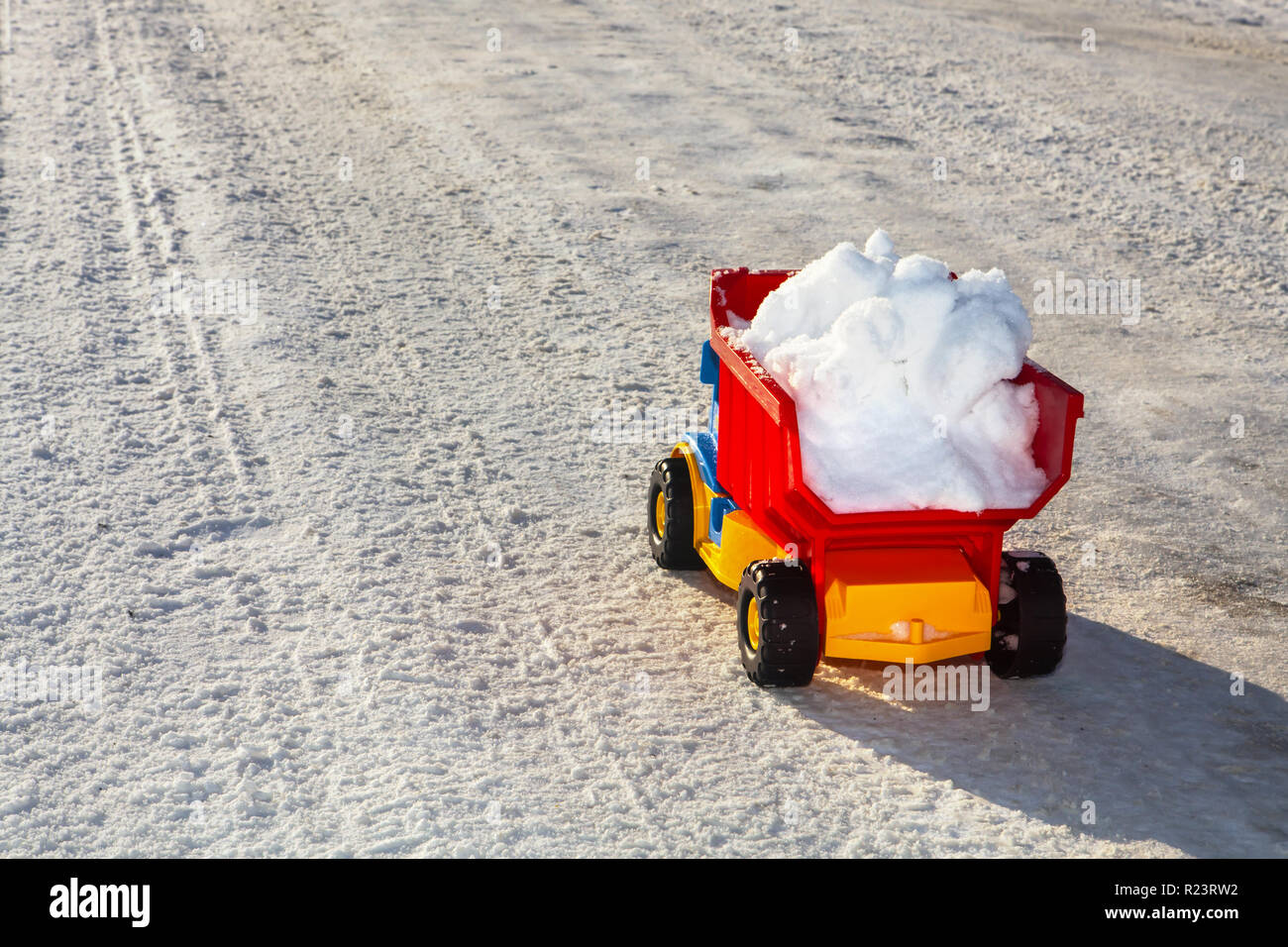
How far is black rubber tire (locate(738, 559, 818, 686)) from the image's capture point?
165 inches

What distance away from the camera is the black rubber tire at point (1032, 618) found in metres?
4.27

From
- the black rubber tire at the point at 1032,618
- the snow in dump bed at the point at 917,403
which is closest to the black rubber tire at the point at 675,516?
the snow in dump bed at the point at 917,403

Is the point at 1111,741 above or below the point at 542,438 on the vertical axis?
below

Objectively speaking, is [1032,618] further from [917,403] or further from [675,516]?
[675,516]

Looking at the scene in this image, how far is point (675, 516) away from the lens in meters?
5.02

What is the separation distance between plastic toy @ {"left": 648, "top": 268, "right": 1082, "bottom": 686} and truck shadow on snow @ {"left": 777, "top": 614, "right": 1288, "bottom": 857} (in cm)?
18

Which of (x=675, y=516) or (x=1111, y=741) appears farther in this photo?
(x=675, y=516)

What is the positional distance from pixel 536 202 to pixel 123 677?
5.54 meters

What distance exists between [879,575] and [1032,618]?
53cm

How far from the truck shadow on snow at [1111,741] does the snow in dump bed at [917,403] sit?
0.70 m

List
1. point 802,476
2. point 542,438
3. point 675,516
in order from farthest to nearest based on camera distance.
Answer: point 542,438 < point 675,516 < point 802,476

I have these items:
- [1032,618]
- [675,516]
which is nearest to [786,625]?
[1032,618]

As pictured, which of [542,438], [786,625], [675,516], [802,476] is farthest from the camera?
[542,438]

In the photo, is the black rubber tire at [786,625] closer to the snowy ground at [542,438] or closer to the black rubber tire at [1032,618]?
the snowy ground at [542,438]
